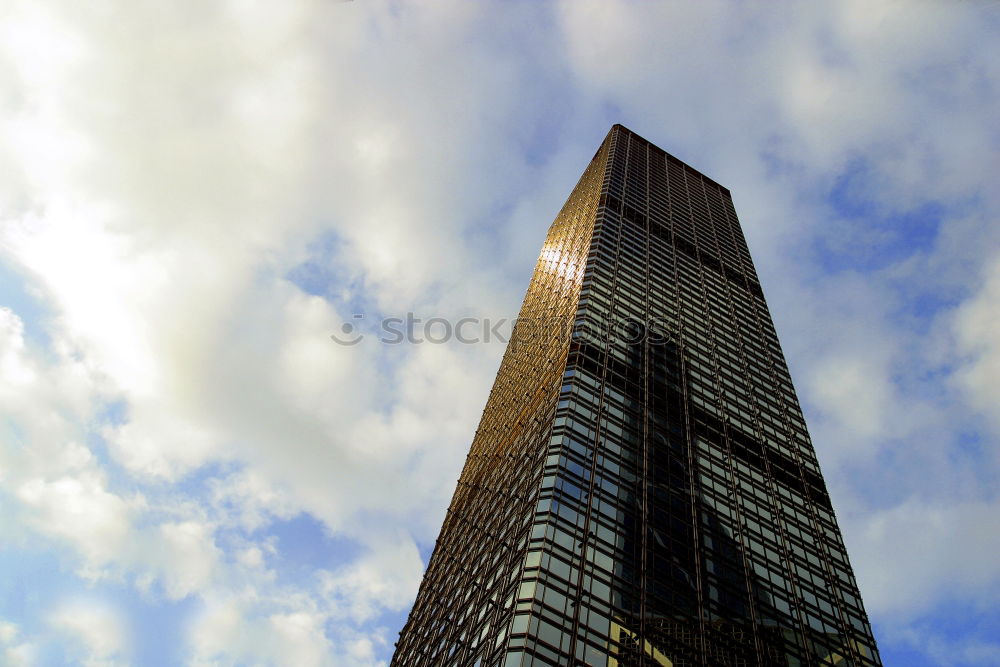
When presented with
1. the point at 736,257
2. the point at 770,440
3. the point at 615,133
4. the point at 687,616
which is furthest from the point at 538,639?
A: the point at 615,133

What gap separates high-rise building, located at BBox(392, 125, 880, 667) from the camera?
110 ft

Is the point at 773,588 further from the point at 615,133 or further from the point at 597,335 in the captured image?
the point at 615,133

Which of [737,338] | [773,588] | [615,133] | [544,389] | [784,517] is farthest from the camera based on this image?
[615,133]

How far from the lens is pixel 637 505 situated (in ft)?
131

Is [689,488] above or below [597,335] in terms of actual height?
below

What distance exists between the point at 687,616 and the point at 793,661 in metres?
6.18

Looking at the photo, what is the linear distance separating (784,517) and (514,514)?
18.6 m

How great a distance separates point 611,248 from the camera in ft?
235

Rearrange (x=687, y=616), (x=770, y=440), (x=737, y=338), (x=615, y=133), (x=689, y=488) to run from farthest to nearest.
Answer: (x=615, y=133) < (x=737, y=338) < (x=770, y=440) < (x=689, y=488) < (x=687, y=616)

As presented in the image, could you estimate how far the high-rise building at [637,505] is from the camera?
3344 centimetres

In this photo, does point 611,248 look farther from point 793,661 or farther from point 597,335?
point 793,661

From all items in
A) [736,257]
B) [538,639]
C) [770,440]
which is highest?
[736,257]

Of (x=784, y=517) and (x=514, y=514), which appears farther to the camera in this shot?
(x=784, y=517)

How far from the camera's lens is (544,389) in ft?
168
